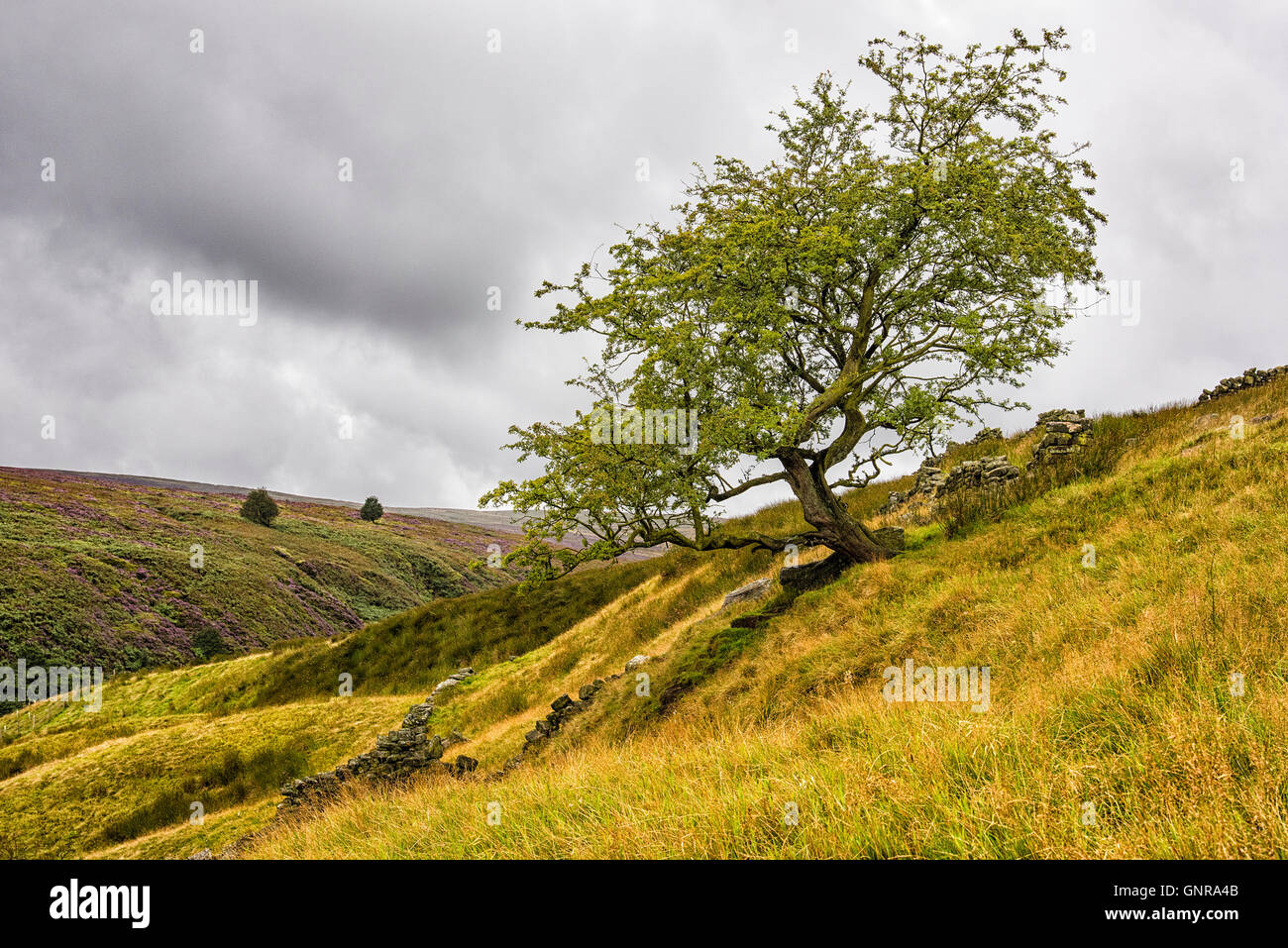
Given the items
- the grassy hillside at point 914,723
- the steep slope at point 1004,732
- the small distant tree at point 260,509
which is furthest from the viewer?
the small distant tree at point 260,509

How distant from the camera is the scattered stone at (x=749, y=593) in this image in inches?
621

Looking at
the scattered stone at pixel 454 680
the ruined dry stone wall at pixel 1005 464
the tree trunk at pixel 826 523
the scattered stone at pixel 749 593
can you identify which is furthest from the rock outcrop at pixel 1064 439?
the scattered stone at pixel 454 680

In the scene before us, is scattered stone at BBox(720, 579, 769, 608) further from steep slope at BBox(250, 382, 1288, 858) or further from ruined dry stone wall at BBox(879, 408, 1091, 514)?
ruined dry stone wall at BBox(879, 408, 1091, 514)

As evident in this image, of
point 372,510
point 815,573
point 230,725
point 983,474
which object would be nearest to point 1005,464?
point 983,474

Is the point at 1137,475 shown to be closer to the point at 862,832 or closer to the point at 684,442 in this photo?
the point at 684,442

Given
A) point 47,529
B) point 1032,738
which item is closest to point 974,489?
point 1032,738

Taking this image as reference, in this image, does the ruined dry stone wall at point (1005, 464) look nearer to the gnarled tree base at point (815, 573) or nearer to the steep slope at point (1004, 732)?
the steep slope at point (1004, 732)

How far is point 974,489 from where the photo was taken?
1559 cm

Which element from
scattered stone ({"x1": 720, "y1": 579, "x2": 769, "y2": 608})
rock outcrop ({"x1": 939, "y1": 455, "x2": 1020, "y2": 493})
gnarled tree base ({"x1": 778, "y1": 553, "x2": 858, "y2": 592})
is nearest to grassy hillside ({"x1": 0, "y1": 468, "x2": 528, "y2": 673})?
scattered stone ({"x1": 720, "y1": 579, "x2": 769, "y2": 608})

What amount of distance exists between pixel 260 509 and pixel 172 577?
75.4ft

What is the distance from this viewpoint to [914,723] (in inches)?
189

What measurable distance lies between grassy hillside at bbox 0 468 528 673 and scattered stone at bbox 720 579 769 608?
1274 cm

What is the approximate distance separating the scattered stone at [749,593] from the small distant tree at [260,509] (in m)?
61.7
